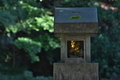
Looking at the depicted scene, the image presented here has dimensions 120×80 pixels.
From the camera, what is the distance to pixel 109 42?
1008 cm

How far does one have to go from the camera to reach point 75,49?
4.88 meters

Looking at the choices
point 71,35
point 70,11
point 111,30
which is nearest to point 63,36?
point 71,35

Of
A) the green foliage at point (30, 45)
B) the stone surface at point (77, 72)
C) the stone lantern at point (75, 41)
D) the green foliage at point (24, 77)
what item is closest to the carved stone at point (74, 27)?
the stone lantern at point (75, 41)

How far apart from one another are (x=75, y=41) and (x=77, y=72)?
541 millimetres

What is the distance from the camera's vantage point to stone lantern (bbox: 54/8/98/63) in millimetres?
4562

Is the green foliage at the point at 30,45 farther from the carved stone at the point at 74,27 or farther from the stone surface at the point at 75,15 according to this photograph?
the carved stone at the point at 74,27

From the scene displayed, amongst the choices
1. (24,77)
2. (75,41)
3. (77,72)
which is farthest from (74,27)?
(24,77)

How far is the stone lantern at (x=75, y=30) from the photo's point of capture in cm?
456

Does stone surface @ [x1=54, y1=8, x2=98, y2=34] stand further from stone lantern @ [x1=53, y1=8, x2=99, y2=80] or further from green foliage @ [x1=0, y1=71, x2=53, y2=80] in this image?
green foliage @ [x1=0, y1=71, x2=53, y2=80]

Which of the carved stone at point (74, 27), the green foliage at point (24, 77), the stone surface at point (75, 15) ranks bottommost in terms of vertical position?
the green foliage at point (24, 77)

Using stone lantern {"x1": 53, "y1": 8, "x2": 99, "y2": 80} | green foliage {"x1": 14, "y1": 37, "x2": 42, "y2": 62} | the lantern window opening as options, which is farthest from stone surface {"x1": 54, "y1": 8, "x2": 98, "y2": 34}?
green foliage {"x1": 14, "y1": 37, "x2": 42, "y2": 62}

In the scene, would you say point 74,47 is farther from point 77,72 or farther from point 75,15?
point 75,15

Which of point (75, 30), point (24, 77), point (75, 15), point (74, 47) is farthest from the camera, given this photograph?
point (24, 77)

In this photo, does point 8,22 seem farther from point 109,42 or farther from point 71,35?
point 109,42
